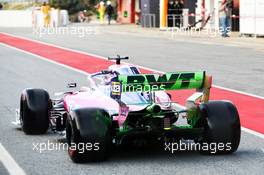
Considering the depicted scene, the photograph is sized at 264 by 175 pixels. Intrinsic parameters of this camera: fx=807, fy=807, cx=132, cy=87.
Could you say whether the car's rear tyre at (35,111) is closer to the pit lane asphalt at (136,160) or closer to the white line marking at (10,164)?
the pit lane asphalt at (136,160)

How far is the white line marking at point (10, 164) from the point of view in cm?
817

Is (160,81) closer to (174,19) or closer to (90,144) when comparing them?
(90,144)

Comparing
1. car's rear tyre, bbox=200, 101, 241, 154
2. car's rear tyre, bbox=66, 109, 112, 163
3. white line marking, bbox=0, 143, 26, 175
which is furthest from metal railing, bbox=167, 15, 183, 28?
car's rear tyre, bbox=66, 109, 112, 163

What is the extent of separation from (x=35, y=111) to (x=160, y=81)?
87.6 inches

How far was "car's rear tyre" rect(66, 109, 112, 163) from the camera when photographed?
8188 mm

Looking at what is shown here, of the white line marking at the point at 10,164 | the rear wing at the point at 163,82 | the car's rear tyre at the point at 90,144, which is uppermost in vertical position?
the rear wing at the point at 163,82

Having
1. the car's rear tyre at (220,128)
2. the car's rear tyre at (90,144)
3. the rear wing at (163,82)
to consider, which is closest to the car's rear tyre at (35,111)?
the car's rear tyre at (90,144)

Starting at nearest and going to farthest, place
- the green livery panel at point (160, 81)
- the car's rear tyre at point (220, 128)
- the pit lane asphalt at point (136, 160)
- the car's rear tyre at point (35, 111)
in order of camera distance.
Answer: the pit lane asphalt at point (136, 160) < the green livery panel at point (160, 81) < the car's rear tyre at point (220, 128) < the car's rear tyre at point (35, 111)

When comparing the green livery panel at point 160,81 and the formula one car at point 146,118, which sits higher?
the green livery panel at point 160,81

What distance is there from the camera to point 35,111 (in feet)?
33.0

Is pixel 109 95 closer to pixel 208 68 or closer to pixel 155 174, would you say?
pixel 155 174

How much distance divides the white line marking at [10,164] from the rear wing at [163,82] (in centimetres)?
134

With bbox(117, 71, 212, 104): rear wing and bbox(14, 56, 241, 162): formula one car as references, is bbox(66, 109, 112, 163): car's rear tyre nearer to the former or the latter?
bbox(14, 56, 241, 162): formula one car

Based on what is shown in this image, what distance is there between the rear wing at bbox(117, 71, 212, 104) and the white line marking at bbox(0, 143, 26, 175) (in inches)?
52.8
